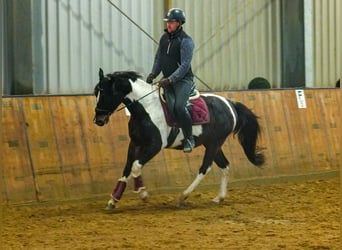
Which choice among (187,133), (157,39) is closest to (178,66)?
(187,133)

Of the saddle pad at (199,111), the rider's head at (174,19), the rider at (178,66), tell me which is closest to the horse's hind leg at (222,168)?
the saddle pad at (199,111)

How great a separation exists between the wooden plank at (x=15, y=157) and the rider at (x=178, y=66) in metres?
1.63

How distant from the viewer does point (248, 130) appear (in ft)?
28.5

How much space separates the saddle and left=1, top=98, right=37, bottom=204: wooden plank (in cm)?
169

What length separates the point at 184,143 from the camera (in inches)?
311

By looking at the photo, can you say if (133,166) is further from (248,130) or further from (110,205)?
(248,130)

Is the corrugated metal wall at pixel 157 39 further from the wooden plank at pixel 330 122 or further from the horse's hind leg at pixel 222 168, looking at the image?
the horse's hind leg at pixel 222 168

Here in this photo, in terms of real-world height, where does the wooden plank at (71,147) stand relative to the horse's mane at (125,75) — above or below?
below

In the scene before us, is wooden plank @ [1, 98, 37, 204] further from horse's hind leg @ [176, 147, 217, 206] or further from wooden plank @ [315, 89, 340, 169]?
wooden plank @ [315, 89, 340, 169]

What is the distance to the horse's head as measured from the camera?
292 inches

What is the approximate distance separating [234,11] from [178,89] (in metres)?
4.80

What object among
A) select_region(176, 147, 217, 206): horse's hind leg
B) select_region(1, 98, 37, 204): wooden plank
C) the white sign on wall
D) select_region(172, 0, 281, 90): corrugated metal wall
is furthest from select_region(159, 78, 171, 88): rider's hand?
select_region(172, 0, 281, 90): corrugated metal wall

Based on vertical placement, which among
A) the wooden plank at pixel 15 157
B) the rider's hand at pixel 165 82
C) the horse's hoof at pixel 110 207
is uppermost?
the rider's hand at pixel 165 82

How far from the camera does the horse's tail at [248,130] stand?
8625 millimetres
